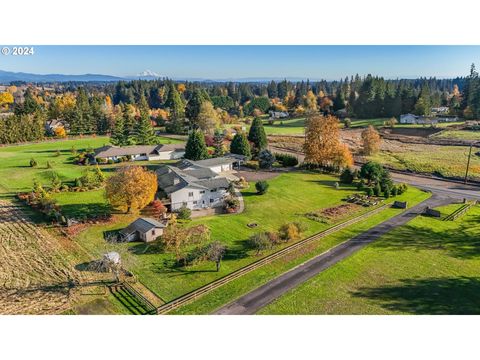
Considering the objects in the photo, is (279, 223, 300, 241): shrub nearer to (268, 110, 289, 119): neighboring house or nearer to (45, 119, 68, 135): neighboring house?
(45, 119, 68, 135): neighboring house

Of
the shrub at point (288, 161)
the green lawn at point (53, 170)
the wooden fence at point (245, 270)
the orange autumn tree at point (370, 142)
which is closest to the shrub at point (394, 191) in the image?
the wooden fence at point (245, 270)

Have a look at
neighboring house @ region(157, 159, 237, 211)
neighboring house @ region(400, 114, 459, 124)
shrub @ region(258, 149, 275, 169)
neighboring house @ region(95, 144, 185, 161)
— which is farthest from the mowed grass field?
neighboring house @ region(400, 114, 459, 124)

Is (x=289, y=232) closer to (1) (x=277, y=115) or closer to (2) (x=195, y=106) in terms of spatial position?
(2) (x=195, y=106)

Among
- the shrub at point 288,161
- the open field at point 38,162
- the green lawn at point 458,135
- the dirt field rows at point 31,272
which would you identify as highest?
the green lawn at point 458,135

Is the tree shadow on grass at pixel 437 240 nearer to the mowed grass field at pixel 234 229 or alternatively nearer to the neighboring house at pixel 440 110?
the mowed grass field at pixel 234 229

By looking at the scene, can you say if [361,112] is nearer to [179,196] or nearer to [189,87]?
[189,87]

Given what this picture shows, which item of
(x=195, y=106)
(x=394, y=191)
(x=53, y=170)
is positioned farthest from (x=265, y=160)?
(x=195, y=106)
